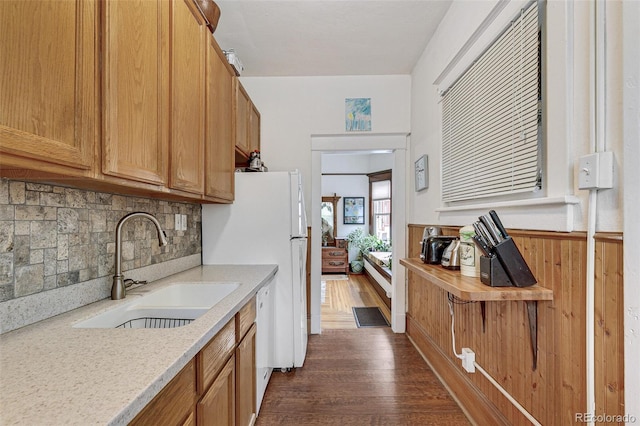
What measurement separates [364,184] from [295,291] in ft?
15.1

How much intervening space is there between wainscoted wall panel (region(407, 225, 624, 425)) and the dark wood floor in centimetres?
22

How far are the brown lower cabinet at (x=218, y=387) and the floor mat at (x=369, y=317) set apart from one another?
178 centimetres

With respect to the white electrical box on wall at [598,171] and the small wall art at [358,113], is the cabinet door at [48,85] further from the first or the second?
the small wall art at [358,113]

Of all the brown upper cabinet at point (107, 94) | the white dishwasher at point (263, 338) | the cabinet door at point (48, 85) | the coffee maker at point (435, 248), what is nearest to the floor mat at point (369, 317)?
the white dishwasher at point (263, 338)

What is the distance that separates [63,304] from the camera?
1060 mm

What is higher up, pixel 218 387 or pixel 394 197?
pixel 394 197

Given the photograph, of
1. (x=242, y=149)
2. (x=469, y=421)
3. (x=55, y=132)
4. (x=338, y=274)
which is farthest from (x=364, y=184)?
(x=55, y=132)

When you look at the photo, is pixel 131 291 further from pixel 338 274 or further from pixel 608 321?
pixel 338 274

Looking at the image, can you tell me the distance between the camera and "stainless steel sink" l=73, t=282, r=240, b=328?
3.73ft

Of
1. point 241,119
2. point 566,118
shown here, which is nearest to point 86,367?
point 566,118

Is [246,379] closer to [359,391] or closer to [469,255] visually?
[359,391]

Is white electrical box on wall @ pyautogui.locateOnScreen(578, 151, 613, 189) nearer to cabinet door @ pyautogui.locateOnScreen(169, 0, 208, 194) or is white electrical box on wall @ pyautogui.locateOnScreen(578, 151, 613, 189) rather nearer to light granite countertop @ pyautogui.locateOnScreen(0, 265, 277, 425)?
light granite countertop @ pyautogui.locateOnScreen(0, 265, 277, 425)

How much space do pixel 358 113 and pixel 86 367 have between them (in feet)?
9.39

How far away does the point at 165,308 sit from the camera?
1274mm
